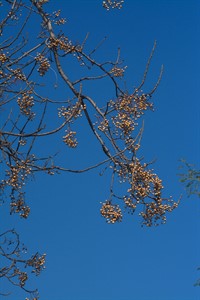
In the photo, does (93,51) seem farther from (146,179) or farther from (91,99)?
(146,179)

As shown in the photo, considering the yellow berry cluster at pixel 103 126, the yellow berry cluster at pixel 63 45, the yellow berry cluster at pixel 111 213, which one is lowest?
the yellow berry cluster at pixel 111 213

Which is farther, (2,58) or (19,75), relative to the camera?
(19,75)

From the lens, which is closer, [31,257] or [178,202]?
[178,202]

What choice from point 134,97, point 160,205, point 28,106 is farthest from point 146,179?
point 28,106

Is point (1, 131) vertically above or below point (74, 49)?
below

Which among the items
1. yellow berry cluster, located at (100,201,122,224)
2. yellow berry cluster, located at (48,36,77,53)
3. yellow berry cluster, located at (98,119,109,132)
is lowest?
yellow berry cluster, located at (100,201,122,224)

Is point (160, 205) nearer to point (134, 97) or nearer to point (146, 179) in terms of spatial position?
point (146, 179)

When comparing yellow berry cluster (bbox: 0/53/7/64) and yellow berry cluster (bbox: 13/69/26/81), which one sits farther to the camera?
yellow berry cluster (bbox: 13/69/26/81)

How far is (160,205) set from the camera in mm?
5777

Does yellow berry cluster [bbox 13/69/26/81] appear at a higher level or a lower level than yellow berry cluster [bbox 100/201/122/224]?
higher

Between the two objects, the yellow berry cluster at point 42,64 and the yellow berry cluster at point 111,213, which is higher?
the yellow berry cluster at point 42,64

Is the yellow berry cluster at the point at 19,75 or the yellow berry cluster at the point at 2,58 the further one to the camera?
the yellow berry cluster at the point at 19,75

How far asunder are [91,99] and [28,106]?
72cm

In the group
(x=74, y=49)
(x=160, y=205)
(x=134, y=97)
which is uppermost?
(x=74, y=49)
